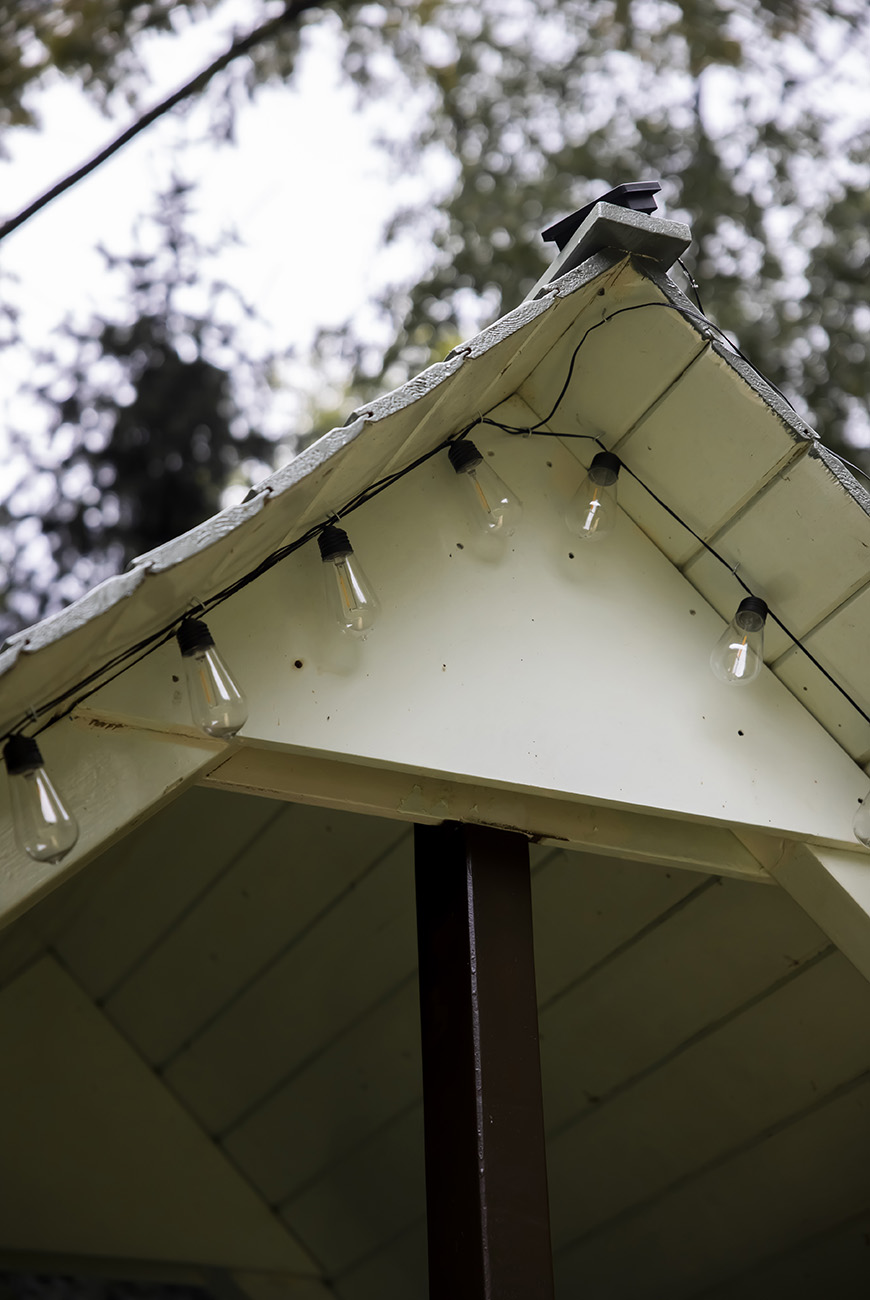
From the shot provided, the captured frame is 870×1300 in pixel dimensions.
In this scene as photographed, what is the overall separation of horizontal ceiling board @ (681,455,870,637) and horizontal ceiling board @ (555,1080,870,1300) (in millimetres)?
986

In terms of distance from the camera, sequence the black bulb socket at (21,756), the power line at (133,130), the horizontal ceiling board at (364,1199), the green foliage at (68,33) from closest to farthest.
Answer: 1. the black bulb socket at (21,756)
2. the power line at (133,130)
3. the horizontal ceiling board at (364,1199)
4. the green foliage at (68,33)

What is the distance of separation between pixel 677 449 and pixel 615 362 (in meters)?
0.16

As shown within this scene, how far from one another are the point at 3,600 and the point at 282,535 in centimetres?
540

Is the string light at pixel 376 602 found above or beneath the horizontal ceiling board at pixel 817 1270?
above

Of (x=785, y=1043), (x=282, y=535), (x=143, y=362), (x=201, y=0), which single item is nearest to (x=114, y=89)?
(x=201, y=0)

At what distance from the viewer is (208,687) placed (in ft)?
4.33

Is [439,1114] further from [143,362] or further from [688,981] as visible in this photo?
[143,362]

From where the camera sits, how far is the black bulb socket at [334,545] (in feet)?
4.88

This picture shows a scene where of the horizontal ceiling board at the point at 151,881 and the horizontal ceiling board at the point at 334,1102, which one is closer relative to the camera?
the horizontal ceiling board at the point at 151,881

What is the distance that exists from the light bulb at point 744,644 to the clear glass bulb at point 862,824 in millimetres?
246

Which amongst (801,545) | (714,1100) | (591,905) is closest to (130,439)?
(591,905)

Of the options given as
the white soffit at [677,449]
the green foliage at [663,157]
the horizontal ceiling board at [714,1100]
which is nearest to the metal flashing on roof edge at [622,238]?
the white soffit at [677,449]

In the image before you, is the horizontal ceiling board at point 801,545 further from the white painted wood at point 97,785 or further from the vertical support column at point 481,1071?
the white painted wood at point 97,785

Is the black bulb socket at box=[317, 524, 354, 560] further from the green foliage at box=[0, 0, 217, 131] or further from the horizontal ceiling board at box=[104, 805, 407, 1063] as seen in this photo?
the green foliage at box=[0, 0, 217, 131]
